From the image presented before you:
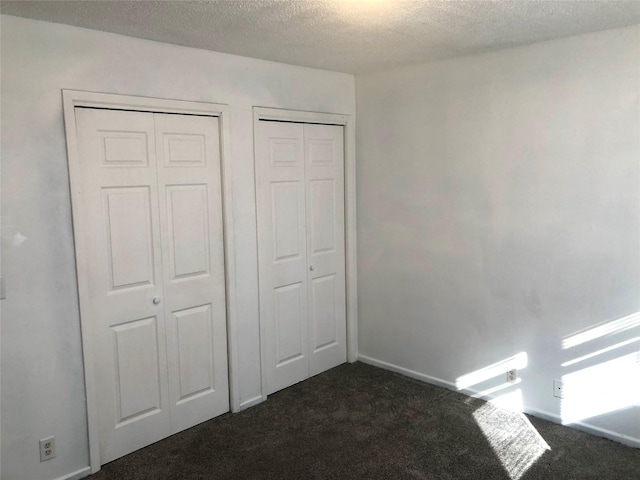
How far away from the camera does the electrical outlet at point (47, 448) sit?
2680mm

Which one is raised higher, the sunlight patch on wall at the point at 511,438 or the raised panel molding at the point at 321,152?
the raised panel molding at the point at 321,152

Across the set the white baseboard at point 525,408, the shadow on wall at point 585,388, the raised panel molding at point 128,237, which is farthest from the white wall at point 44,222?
the shadow on wall at point 585,388

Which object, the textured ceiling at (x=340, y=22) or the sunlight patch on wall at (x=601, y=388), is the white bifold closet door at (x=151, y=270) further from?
the sunlight patch on wall at (x=601, y=388)

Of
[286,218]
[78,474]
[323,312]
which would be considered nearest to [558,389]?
[323,312]

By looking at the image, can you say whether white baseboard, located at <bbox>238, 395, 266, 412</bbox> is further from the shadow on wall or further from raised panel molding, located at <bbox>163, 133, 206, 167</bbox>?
raised panel molding, located at <bbox>163, 133, 206, 167</bbox>

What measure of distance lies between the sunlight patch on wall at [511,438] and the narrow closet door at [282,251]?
4.40 feet

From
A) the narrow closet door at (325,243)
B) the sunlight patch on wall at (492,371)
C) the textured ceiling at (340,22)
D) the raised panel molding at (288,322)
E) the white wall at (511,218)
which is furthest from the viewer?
the narrow closet door at (325,243)

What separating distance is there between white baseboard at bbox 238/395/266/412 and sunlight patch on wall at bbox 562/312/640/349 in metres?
1.97

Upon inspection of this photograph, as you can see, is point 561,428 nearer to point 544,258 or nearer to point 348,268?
point 544,258

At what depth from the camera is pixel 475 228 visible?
140 inches

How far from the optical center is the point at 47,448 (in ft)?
8.85

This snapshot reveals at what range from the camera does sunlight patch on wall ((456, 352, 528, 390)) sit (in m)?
3.43

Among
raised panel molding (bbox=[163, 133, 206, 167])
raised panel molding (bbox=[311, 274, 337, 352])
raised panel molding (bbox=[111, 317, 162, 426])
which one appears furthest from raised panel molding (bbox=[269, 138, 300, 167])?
raised panel molding (bbox=[111, 317, 162, 426])

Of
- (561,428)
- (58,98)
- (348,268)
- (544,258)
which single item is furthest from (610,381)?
(58,98)
